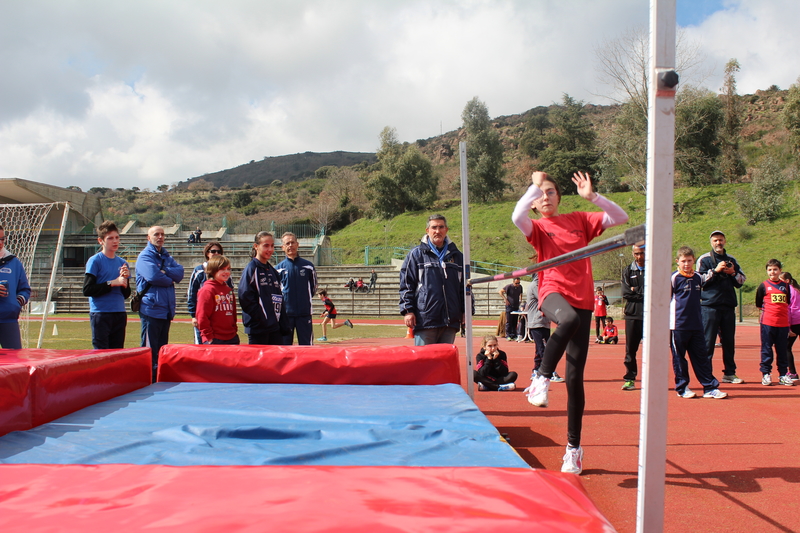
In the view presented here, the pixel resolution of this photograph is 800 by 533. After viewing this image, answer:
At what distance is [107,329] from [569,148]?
5890 centimetres

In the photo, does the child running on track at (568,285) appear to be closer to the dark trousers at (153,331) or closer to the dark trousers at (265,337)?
the dark trousers at (265,337)

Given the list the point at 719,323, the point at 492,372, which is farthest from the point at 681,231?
the point at 492,372

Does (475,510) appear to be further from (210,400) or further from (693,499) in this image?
(210,400)

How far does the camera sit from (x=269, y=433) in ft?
9.21

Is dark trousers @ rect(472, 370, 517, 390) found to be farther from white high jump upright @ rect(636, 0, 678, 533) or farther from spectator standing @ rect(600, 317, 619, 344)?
spectator standing @ rect(600, 317, 619, 344)

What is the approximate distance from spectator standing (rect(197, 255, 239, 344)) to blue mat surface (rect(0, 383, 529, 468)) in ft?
5.77

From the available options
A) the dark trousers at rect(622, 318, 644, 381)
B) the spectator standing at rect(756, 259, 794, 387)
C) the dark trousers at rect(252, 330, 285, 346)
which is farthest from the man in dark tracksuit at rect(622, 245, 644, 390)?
the dark trousers at rect(252, 330, 285, 346)

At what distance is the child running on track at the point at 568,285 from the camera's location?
3.25 metres

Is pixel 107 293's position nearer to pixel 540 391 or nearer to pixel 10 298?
pixel 10 298

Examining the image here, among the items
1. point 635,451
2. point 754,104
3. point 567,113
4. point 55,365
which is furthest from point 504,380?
point 754,104

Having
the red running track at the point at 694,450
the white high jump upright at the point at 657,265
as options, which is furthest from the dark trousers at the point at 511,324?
the white high jump upright at the point at 657,265

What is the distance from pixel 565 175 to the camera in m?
50.8

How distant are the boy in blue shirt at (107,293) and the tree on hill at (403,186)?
4581cm

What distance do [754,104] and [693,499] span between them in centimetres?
9821
